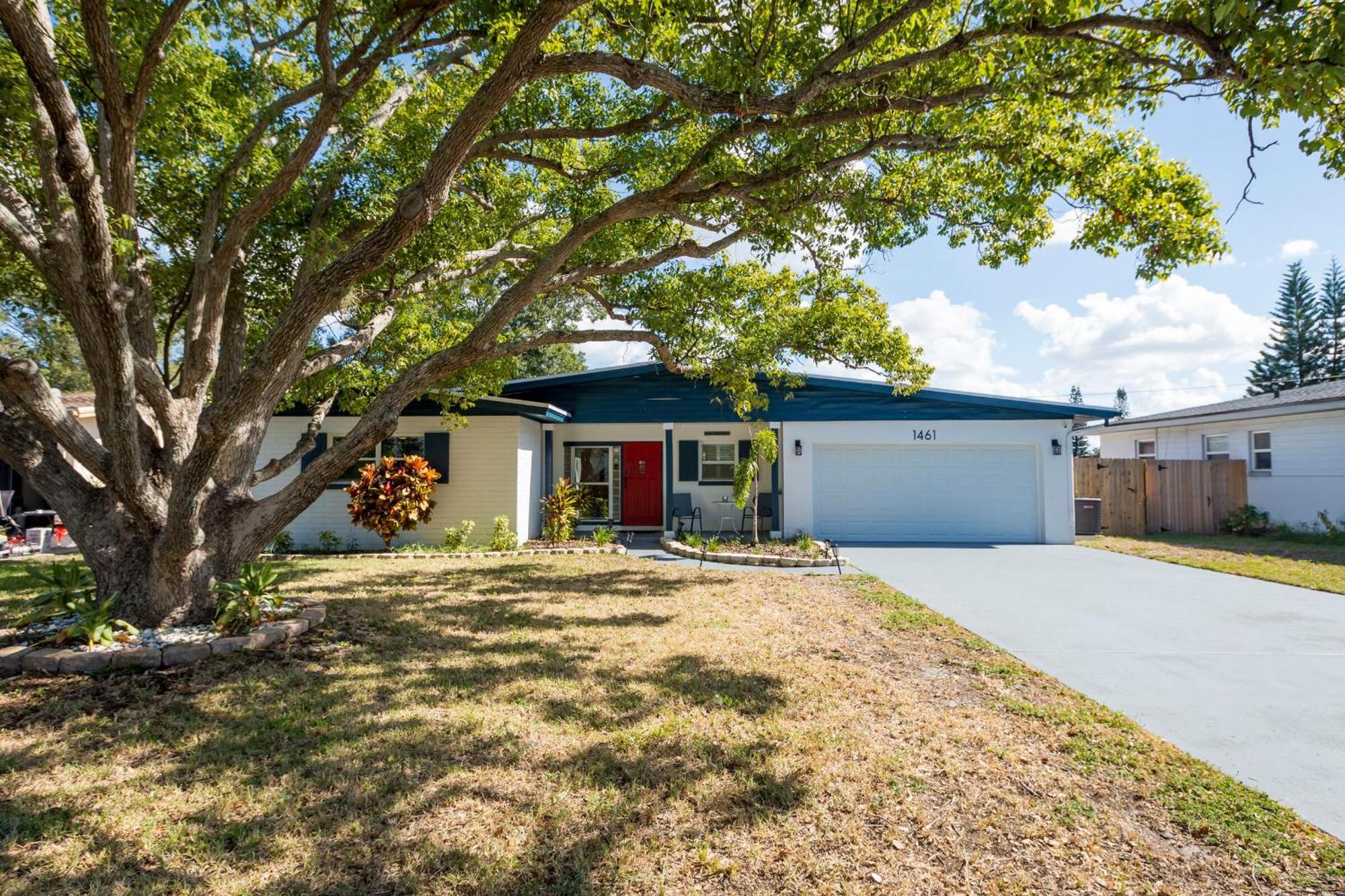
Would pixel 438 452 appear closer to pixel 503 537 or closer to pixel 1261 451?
pixel 503 537

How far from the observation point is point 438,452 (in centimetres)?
1233

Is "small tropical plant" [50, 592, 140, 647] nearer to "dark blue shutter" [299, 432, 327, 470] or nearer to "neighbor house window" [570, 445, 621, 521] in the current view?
"dark blue shutter" [299, 432, 327, 470]

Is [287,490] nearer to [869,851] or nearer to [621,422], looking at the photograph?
[869,851]

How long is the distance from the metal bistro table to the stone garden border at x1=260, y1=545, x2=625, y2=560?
356 cm

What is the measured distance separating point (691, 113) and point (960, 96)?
8.80ft

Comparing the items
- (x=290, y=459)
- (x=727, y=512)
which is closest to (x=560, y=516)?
(x=727, y=512)

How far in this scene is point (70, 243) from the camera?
4430 mm

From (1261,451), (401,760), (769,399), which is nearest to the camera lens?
(401,760)

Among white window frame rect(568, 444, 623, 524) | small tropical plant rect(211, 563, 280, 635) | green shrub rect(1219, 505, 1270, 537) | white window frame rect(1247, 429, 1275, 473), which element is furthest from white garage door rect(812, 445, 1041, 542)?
small tropical plant rect(211, 563, 280, 635)

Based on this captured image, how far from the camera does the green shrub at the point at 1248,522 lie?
14.8 m

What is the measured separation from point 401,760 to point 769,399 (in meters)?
11.1

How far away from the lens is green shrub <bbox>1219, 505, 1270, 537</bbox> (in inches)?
583

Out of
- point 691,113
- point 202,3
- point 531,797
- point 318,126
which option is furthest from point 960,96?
point 202,3

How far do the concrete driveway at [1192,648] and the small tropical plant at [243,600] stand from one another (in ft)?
20.7
